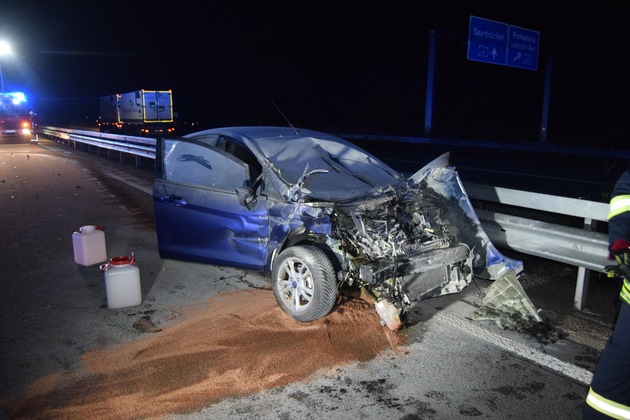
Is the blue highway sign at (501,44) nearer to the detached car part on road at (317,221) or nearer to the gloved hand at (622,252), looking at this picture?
the detached car part on road at (317,221)

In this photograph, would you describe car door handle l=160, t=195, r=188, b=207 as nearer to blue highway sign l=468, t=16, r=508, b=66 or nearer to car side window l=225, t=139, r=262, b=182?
car side window l=225, t=139, r=262, b=182

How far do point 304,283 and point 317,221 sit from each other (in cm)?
55

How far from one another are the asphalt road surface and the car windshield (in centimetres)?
122

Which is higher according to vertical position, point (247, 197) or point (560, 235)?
point (247, 197)

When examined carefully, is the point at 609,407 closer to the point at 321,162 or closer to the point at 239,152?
the point at 321,162

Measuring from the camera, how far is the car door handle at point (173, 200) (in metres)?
5.53

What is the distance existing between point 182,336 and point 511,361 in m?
2.59

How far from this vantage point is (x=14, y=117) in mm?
30016

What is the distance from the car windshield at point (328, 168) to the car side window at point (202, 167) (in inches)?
14.8

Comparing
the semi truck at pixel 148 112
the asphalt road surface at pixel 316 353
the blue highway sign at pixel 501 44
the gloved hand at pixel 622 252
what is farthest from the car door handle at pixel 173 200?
the semi truck at pixel 148 112

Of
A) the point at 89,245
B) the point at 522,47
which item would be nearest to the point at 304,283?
the point at 89,245

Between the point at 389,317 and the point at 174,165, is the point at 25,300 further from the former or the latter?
the point at 389,317

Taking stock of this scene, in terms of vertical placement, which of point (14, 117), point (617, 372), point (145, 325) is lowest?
point (145, 325)

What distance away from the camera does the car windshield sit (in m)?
4.93
